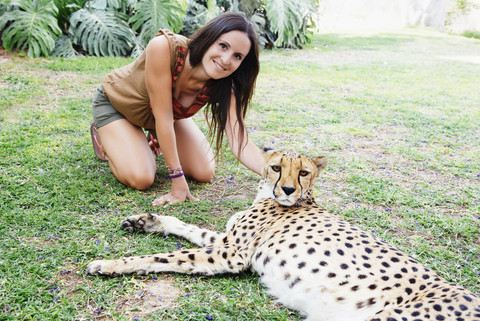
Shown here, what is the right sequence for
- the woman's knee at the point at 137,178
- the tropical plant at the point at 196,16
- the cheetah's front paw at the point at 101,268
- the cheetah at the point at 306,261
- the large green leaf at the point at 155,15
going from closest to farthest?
the cheetah at the point at 306,261 → the cheetah's front paw at the point at 101,268 → the woman's knee at the point at 137,178 → the large green leaf at the point at 155,15 → the tropical plant at the point at 196,16

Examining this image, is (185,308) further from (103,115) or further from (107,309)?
(103,115)

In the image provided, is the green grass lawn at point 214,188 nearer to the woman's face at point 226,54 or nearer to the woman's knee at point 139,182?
the woman's knee at point 139,182

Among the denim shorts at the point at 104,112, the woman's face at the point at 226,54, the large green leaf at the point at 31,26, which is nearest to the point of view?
the woman's face at the point at 226,54

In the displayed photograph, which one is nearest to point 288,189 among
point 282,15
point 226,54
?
point 226,54

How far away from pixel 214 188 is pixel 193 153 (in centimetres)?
39

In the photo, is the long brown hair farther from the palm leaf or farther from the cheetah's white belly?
the palm leaf

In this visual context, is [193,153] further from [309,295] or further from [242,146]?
[309,295]

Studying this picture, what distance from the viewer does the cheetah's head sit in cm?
248

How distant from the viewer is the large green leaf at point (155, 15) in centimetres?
771

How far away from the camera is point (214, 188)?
371 centimetres

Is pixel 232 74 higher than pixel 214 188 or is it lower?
higher

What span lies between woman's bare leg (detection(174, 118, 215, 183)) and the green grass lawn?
0.13 metres

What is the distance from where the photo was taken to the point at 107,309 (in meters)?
2.05

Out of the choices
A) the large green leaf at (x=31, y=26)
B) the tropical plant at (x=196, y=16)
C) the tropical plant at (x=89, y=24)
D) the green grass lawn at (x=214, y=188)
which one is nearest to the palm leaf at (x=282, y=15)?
the tropical plant at (x=196, y=16)
